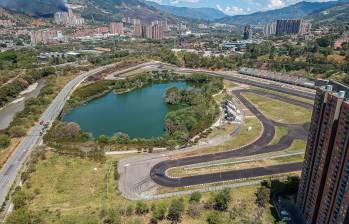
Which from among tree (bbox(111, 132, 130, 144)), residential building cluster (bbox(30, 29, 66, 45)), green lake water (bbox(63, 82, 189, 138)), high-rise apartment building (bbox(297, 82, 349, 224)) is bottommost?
green lake water (bbox(63, 82, 189, 138))

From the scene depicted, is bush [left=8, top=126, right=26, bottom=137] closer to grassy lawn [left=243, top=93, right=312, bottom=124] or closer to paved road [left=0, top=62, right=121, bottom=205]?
paved road [left=0, top=62, right=121, bottom=205]

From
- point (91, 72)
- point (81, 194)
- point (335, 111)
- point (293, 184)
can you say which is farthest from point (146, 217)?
point (91, 72)

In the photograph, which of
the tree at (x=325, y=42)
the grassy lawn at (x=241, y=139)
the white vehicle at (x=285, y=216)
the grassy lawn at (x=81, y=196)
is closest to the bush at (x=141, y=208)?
the grassy lawn at (x=81, y=196)

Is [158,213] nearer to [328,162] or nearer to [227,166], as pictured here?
[227,166]

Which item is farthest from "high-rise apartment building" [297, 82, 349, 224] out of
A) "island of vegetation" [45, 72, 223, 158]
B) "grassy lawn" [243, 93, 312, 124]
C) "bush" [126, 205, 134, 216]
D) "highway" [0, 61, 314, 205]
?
"grassy lawn" [243, 93, 312, 124]

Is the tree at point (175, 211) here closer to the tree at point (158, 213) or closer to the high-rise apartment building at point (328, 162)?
the tree at point (158, 213)

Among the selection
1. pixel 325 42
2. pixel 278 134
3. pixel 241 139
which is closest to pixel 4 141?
pixel 241 139
